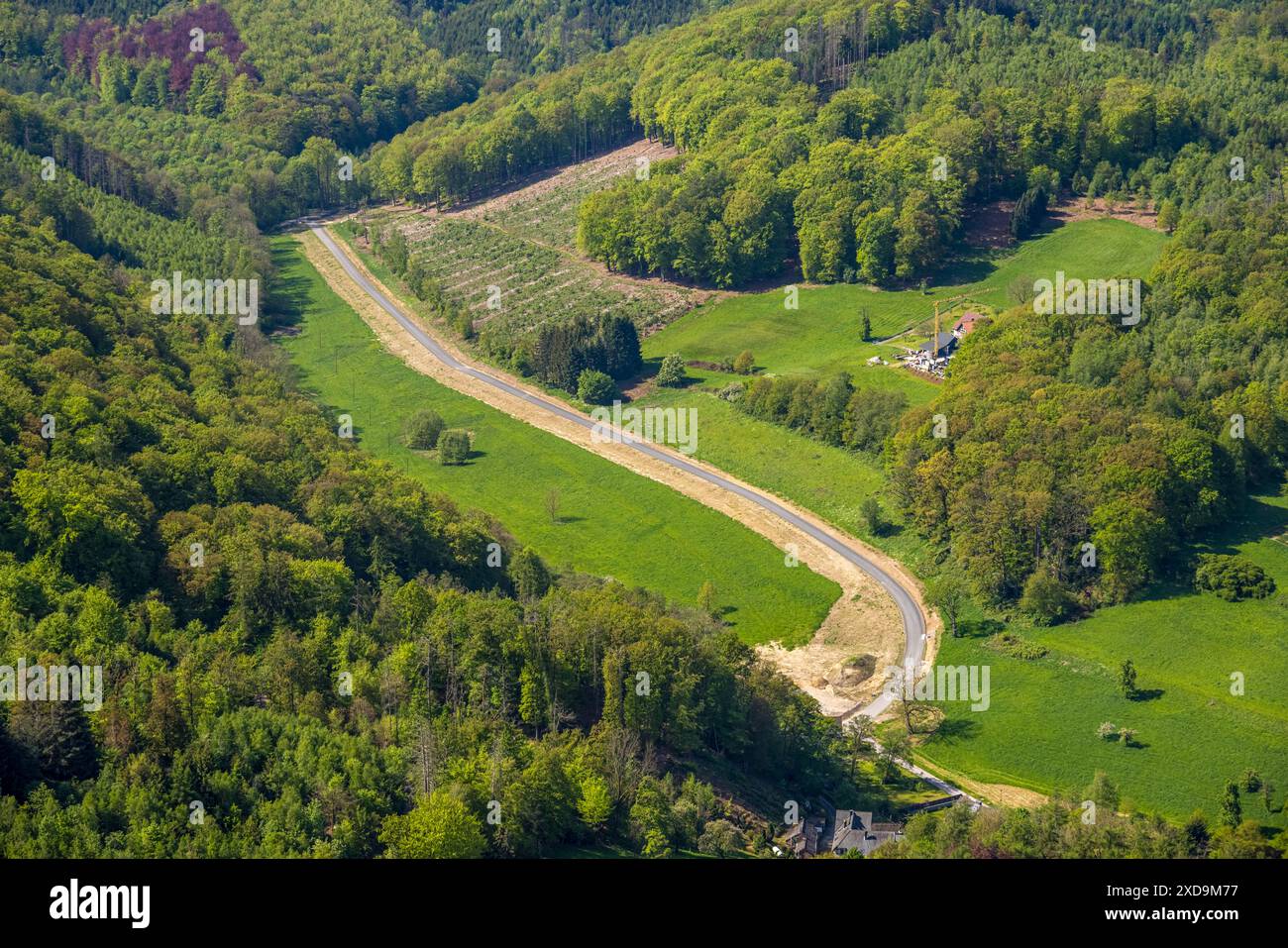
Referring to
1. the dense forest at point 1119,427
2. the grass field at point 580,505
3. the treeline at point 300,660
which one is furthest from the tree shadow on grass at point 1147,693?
the grass field at point 580,505

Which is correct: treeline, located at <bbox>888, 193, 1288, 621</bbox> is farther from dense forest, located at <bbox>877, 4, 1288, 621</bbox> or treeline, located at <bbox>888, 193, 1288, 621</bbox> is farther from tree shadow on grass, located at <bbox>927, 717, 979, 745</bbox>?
tree shadow on grass, located at <bbox>927, 717, 979, 745</bbox>

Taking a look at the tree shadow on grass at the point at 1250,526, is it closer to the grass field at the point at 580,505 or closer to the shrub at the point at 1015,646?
the shrub at the point at 1015,646

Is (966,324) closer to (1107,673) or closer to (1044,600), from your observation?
(1044,600)

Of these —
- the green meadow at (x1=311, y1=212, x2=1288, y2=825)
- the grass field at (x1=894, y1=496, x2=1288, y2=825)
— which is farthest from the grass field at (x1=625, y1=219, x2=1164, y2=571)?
the grass field at (x1=894, y1=496, x2=1288, y2=825)

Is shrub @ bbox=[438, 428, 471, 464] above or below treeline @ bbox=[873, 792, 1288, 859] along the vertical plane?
above

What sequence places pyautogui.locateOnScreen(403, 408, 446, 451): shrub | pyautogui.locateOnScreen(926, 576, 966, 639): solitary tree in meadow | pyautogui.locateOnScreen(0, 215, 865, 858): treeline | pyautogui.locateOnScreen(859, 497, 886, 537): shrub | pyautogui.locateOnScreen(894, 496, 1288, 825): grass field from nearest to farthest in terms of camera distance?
pyautogui.locateOnScreen(0, 215, 865, 858): treeline < pyautogui.locateOnScreen(894, 496, 1288, 825): grass field < pyautogui.locateOnScreen(926, 576, 966, 639): solitary tree in meadow < pyautogui.locateOnScreen(859, 497, 886, 537): shrub < pyautogui.locateOnScreen(403, 408, 446, 451): shrub
